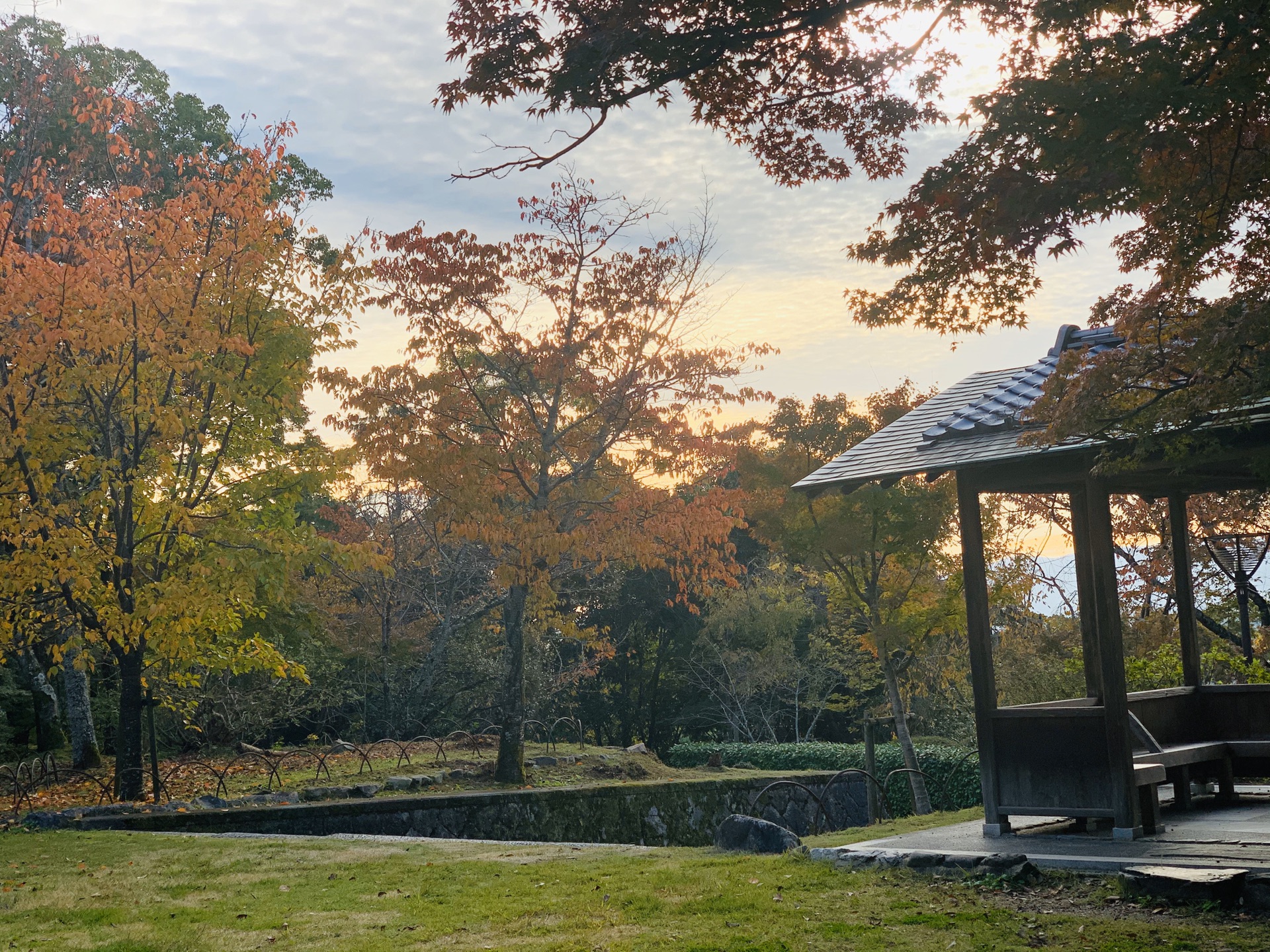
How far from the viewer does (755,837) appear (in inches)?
334

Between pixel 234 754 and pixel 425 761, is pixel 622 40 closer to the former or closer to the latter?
pixel 425 761

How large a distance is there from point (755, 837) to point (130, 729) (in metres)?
8.38

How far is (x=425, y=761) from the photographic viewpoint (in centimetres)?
1711

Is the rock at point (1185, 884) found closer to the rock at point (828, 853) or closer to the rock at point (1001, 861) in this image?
the rock at point (1001, 861)

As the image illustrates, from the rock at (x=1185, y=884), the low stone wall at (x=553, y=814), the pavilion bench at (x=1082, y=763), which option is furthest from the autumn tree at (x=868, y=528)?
the rock at (x=1185, y=884)

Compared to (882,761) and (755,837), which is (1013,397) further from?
(882,761)

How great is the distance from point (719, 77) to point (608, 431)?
9807 millimetres

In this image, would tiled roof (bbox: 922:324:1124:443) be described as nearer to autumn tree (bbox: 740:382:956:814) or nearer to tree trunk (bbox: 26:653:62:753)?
autumn tree (bbox: 740:382:956:814)

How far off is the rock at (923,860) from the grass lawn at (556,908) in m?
0.12

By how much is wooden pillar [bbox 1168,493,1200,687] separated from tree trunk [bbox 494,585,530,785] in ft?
28.0

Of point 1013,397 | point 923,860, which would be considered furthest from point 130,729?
point 1013,397

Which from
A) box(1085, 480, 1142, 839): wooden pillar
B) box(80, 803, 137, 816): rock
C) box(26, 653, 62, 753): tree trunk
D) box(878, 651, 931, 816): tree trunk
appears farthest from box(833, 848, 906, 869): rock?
box(26, 653, 62, 753): tree trunk

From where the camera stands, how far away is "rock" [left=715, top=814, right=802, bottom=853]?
834 centimetres

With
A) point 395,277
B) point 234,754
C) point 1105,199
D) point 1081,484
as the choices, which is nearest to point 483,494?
point 395,277
